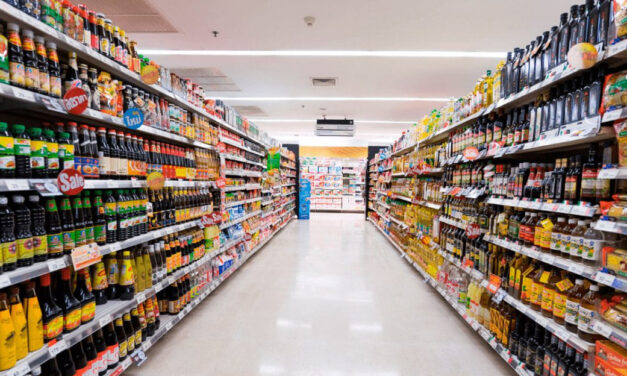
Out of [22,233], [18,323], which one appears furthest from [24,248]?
[18,323]

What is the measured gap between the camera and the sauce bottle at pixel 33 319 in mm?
1579

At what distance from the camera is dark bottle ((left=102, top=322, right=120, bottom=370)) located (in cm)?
206

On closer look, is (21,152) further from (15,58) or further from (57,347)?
(57,347)

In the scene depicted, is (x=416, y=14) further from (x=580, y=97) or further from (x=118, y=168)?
(x=118, y=168)

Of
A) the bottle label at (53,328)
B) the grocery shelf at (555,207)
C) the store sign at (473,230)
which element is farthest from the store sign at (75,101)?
the store sign at (473,230)

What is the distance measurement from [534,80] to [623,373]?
71.3 inches

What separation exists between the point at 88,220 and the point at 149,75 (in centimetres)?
114

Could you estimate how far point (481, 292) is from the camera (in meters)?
2.92

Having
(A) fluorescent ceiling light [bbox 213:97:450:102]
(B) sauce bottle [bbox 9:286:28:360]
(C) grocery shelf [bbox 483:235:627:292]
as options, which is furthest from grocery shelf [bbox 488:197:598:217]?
(A) fluorescent ceiling light [bbox 213:97:450:102]

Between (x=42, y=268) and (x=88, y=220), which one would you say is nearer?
(x=42, y=268)

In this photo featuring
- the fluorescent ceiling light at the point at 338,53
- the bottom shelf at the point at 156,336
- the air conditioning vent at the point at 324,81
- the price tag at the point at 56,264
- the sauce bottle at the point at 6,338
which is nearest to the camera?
the sauce bottle at the point at 6,338

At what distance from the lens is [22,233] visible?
155 centimetres

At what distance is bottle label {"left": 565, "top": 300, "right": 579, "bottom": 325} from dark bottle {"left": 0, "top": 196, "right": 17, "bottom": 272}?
292cm

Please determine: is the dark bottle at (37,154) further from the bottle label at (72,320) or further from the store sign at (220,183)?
the store sign at (220,183)
